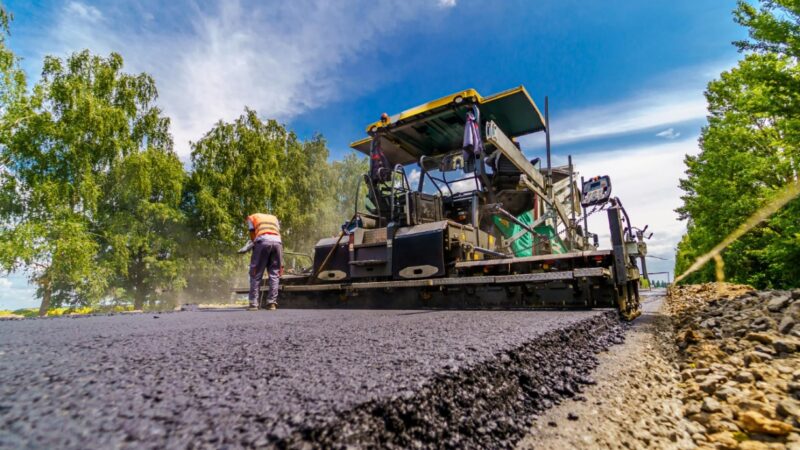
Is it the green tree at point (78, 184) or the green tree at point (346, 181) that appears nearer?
the green tree at point (78, 184)

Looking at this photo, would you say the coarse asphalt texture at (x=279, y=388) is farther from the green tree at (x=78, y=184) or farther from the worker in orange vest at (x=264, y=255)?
the green tree at (x=78, y=184)

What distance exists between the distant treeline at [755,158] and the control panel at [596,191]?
7134mm

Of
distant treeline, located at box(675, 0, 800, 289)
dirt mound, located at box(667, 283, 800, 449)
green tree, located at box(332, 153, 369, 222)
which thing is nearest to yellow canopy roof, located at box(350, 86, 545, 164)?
dirt mound, located at box(667, 283, 800, 449)

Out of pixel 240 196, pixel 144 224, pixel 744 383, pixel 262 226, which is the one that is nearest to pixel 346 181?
pixel 240 196

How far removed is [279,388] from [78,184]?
17.3 metres

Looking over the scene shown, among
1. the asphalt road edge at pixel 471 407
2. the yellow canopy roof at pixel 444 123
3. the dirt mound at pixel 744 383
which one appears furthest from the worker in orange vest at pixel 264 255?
the dirt mound at pixel 744 383

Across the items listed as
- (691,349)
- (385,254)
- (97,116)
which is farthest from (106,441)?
(97,116)

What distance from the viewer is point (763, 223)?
42.9 feet

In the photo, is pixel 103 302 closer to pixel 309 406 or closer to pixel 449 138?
pixel 449 138

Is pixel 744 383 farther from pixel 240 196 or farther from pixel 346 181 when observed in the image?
pixel 346 181

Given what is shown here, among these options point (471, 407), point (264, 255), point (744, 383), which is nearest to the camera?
point (471, 407)

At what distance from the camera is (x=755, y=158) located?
12.3m

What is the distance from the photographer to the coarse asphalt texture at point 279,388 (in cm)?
77

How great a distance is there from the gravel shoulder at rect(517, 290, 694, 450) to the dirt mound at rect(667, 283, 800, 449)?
86mm
